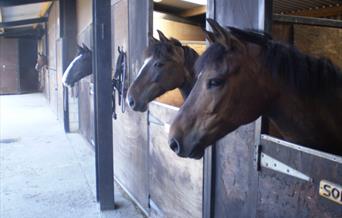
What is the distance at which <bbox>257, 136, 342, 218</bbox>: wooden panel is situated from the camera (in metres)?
1.09

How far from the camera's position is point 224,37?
3.42 ft

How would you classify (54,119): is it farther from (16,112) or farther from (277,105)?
(277,105)

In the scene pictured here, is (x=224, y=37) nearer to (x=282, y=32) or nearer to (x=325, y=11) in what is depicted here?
(x=282, y=32)

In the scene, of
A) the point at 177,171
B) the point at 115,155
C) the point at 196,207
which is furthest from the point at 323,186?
the point at 115,155

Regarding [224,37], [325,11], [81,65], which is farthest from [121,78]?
[224,37]

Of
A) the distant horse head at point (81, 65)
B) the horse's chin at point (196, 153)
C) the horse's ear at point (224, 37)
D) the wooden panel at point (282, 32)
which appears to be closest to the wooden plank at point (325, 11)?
the wooden panel at point (282, 32)

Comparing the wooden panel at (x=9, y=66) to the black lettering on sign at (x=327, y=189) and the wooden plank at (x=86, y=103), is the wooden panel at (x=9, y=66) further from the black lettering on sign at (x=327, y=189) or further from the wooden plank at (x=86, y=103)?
the black lettering on sign at (x=327, y=189)

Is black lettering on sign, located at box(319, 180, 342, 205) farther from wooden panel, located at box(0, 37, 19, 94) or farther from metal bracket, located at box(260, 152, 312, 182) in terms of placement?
wooden panel, located at box(0, 37, 19, 94)

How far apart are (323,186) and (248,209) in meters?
0.46

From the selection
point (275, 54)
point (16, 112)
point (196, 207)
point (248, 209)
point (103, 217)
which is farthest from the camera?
point (16, 112)

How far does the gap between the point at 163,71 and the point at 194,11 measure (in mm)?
1748

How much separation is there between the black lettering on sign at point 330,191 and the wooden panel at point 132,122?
1.72 m

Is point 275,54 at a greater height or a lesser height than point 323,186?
greater

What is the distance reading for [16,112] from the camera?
916 centimetres
